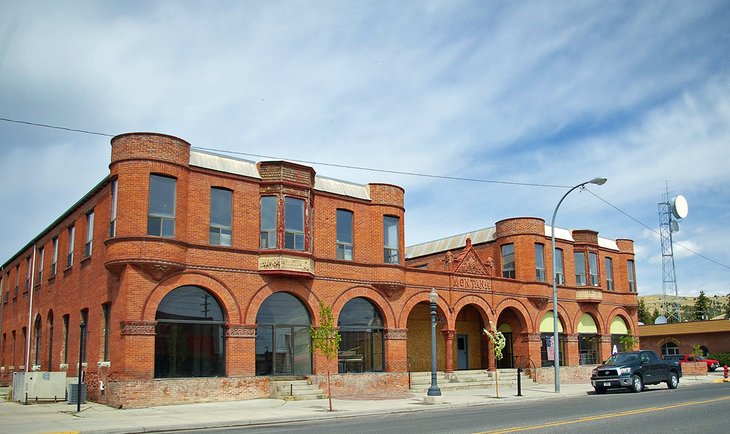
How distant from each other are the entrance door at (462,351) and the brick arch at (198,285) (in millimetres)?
16246

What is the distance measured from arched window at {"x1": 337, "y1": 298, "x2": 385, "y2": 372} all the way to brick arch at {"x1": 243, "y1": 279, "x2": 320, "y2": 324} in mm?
1797

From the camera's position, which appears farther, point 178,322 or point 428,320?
point 428,320

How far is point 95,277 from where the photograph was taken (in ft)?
84.8

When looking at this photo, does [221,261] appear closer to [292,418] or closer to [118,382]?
[118,382]

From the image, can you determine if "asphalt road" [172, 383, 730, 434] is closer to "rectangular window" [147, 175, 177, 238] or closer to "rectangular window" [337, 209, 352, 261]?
"rectangular window" [147, 175, 177, 238]

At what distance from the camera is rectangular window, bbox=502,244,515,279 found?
38.3 metres

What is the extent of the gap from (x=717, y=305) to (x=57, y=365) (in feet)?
489

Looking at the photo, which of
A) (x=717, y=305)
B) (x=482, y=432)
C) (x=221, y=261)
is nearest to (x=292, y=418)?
(x=482, y=432)

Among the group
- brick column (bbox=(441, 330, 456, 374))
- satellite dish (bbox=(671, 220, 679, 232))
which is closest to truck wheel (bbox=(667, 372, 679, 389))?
brick column (bbox=(441, 330, 456, 374))

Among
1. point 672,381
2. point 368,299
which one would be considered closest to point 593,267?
point 672,381

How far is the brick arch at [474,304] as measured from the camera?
32969 millimetres

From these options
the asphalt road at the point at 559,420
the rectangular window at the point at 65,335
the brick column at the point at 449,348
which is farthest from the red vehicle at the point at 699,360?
the rectangular window at the point at 65,335

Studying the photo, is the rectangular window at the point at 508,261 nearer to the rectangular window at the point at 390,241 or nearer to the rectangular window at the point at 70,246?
the rectangular window at the point at 390,241

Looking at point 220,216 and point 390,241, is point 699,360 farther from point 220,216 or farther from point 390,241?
point 220,216
